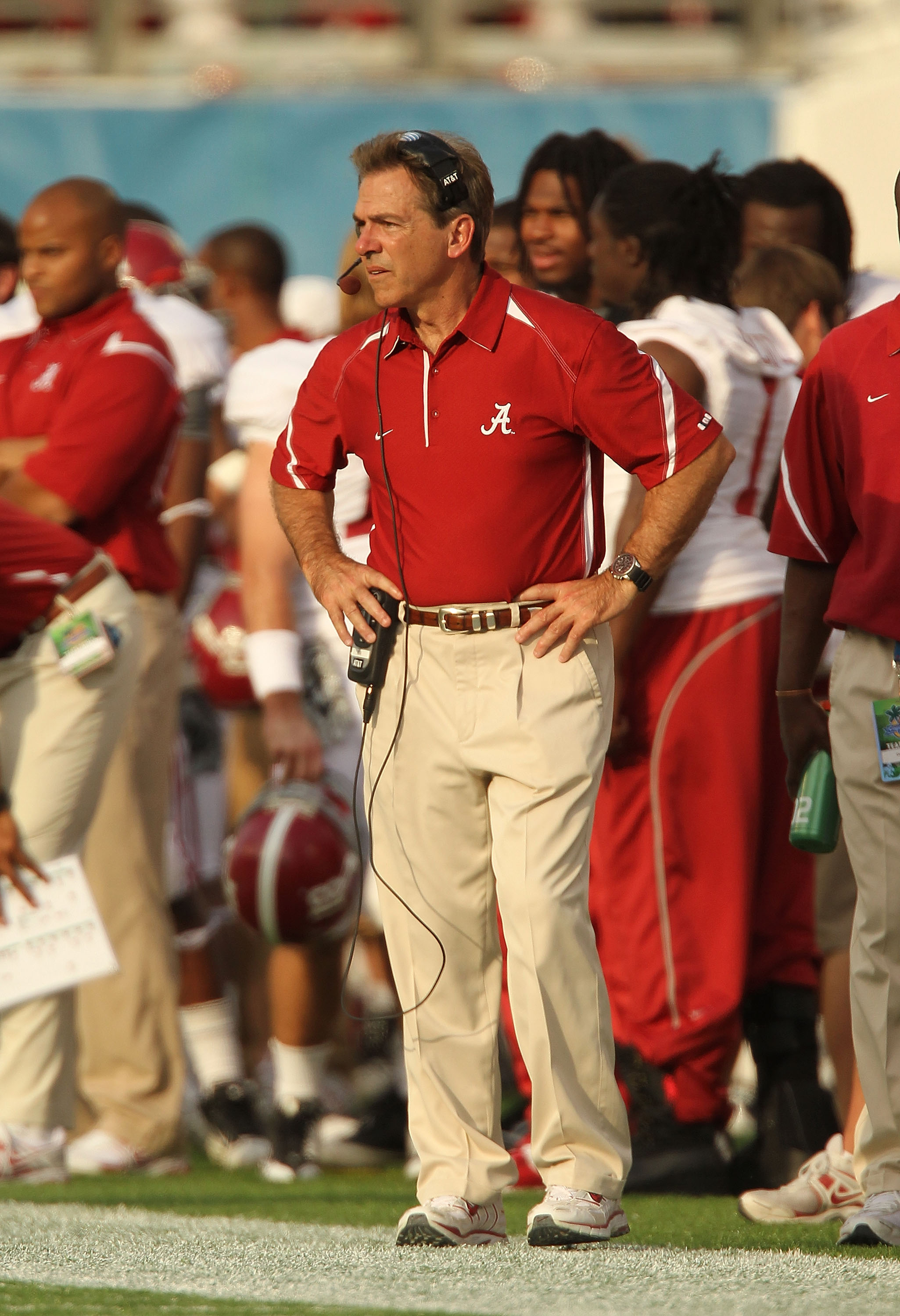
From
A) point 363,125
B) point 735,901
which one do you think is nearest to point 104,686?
point 735,901

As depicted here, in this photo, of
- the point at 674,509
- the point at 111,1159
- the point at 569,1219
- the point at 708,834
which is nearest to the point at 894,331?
the point at 674,509

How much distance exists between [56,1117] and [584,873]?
1936 mm

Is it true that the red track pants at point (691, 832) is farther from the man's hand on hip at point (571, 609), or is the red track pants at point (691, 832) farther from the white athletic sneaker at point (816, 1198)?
the man's hand on hip at point (571, 609)

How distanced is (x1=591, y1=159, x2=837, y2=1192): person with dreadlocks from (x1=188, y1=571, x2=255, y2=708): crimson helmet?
6.59 feet

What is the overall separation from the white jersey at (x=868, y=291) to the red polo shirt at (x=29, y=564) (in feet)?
7.30

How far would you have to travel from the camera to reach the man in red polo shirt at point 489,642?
3.98 meters

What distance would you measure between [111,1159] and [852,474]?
302 centimetres

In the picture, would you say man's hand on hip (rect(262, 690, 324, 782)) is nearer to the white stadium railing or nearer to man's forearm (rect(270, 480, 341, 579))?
man's forearm (rect(270, 480, 341, 579))

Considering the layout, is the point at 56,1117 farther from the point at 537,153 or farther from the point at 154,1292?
the point at 537,153

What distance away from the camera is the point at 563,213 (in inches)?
236

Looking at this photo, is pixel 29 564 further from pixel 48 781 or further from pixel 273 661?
pixel 273 661

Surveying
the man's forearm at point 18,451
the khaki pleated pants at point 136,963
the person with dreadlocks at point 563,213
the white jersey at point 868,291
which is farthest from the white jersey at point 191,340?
the white jersey at point 868,291

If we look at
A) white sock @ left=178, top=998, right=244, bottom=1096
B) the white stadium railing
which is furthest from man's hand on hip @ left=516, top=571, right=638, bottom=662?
the white stadium railing

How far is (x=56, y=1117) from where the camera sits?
5398 millimetres
